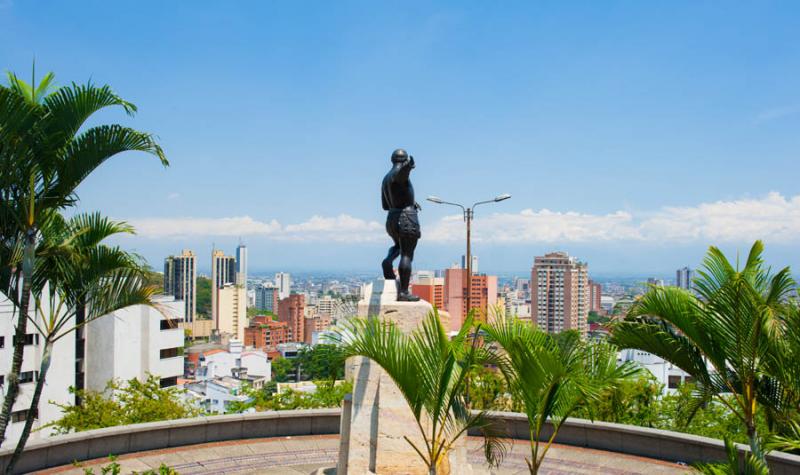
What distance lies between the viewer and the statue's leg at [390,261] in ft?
30.2

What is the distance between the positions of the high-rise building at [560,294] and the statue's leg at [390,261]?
11627 cm

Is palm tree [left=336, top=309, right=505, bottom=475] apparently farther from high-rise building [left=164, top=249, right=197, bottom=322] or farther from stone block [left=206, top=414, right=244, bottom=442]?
high-rise building [left=164, top=249, right=197, bottom=322]

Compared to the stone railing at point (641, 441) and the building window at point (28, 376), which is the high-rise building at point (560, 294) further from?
the stone railing at point (641, 441)

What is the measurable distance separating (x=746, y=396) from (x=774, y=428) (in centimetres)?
143

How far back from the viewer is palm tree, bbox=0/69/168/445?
6383 mm

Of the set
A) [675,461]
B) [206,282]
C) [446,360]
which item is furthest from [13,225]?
[206,282]

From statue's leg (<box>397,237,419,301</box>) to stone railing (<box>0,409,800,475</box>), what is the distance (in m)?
2.05

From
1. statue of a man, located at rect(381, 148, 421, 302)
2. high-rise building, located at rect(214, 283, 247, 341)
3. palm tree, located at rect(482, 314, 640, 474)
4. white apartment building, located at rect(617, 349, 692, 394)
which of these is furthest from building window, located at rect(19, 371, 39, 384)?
high-rise building, located at rect(214, 283, 247, 341)

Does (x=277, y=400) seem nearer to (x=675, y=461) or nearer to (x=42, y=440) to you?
(x=42, y=440)

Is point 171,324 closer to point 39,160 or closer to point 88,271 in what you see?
point 88,271

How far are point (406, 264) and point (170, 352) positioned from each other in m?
30.4

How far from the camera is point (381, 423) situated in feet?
27.2

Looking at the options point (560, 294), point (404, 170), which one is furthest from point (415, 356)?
point (560, 294)

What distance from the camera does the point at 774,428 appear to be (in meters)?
7.04
